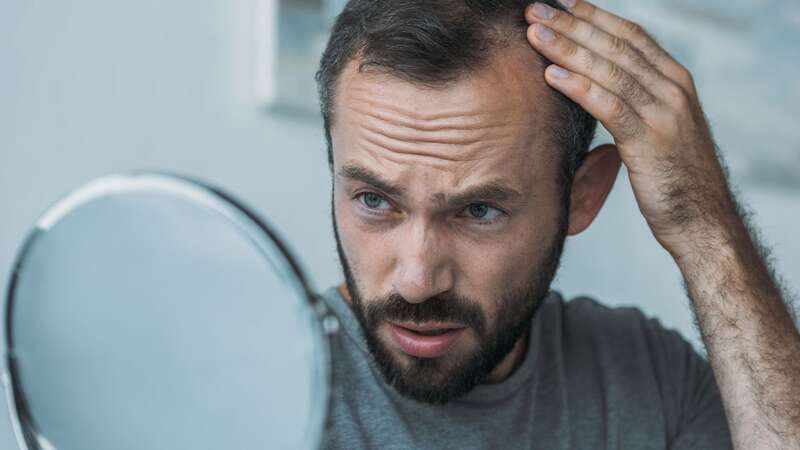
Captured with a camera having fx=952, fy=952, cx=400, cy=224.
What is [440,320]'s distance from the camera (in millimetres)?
1204

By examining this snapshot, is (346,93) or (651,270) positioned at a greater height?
(346,93)

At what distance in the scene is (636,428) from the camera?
146cm

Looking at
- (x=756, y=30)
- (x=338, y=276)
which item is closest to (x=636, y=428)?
(x=338, y=276)

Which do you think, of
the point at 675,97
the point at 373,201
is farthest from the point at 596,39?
the point at 373,201

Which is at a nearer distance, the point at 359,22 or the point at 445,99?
the point at 445,99

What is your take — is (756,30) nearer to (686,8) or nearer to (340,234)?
(686,8)

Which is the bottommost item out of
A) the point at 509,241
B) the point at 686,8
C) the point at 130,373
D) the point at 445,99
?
the point at 130,373

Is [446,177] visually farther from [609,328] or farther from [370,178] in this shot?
[609,328]

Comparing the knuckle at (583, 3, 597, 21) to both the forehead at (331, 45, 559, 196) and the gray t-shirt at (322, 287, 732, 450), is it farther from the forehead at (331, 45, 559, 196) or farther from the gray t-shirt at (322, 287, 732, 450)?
the gray t-shirt at (322, 287, 732, 450)

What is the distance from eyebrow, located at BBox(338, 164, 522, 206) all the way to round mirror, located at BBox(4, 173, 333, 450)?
1.60 ft

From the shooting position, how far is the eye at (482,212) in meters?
1.23

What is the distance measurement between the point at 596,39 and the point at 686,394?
0.62 metres

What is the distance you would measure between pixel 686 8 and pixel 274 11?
4.52 ft

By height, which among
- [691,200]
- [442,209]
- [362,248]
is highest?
[691,200]
